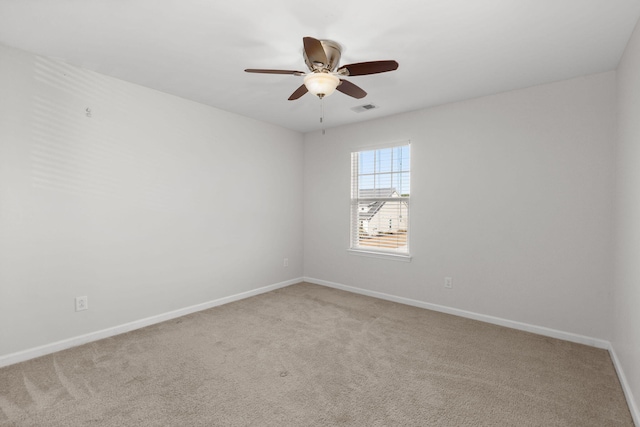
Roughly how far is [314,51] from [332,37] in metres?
0.47

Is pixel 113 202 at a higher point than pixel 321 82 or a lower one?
lower

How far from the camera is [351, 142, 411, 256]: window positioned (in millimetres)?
4180

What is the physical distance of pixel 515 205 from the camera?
3.26 metres

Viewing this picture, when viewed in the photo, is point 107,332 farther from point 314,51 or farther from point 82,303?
point 314,51

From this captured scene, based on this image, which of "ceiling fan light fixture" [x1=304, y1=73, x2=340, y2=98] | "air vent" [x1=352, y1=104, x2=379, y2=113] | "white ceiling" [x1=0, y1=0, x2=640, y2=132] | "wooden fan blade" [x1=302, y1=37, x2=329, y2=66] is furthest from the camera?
"air vent" [x1=352, y1=104, x2=379, y2=113]

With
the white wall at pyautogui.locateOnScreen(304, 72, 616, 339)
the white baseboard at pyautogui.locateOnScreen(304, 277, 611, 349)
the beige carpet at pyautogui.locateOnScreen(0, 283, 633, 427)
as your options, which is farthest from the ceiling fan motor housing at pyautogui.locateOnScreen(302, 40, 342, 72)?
the white baseboard at pyautogui.locateOnScreen(304, 277, 611, 349)

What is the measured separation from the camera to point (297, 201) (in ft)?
16.9

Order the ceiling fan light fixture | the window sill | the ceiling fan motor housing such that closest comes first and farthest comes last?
1. the ceiling fan light fixture
2. the ceiling fan motor housing
3. the window sill

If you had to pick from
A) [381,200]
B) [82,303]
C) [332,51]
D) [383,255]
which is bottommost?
[82,303]

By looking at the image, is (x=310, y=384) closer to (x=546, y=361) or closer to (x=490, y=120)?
(x=546, y=361)

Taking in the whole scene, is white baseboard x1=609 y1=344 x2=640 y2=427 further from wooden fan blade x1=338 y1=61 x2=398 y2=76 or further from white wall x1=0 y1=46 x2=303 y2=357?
white wall x1=0 y1=46 x2=303 y2=357

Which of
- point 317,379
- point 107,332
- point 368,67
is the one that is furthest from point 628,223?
point 107,332

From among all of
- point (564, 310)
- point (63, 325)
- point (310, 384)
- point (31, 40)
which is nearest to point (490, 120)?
point (564, 310)

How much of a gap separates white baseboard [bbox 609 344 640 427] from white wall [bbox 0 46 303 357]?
3.86m
